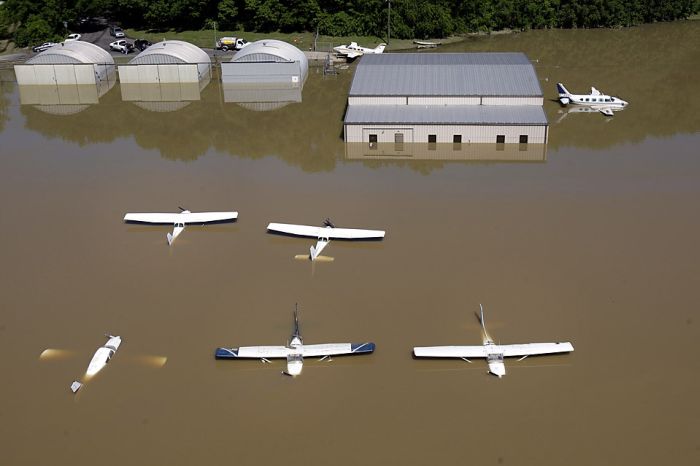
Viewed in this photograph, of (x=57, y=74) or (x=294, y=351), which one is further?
(x=57, y=74)

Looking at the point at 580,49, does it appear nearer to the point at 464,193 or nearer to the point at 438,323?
the point at 464,193

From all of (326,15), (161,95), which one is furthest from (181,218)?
(326,15)

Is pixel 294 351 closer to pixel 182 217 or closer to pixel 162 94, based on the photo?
pixel 182 217

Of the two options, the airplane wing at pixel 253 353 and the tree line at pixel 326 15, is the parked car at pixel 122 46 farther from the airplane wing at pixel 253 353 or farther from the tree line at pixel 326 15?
the airplane wing at pixel 253 353

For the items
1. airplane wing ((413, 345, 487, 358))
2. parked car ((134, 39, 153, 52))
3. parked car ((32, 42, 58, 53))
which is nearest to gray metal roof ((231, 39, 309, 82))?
parked car ((134, 39, 153, 52))

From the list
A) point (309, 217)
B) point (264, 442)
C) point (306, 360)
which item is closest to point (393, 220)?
point (309, 217)

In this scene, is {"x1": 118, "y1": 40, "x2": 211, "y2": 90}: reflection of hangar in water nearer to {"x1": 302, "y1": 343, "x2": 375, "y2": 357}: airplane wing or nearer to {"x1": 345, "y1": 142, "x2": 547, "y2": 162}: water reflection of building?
{"x1": 345, "y1": 142, "x2": 547, "y2": 162}: water reflection of building

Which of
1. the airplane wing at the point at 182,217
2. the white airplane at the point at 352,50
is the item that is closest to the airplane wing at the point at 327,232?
the airplane wing at the point at 182,217

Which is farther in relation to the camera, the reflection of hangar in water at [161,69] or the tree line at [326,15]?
the tree line at [326,15]
